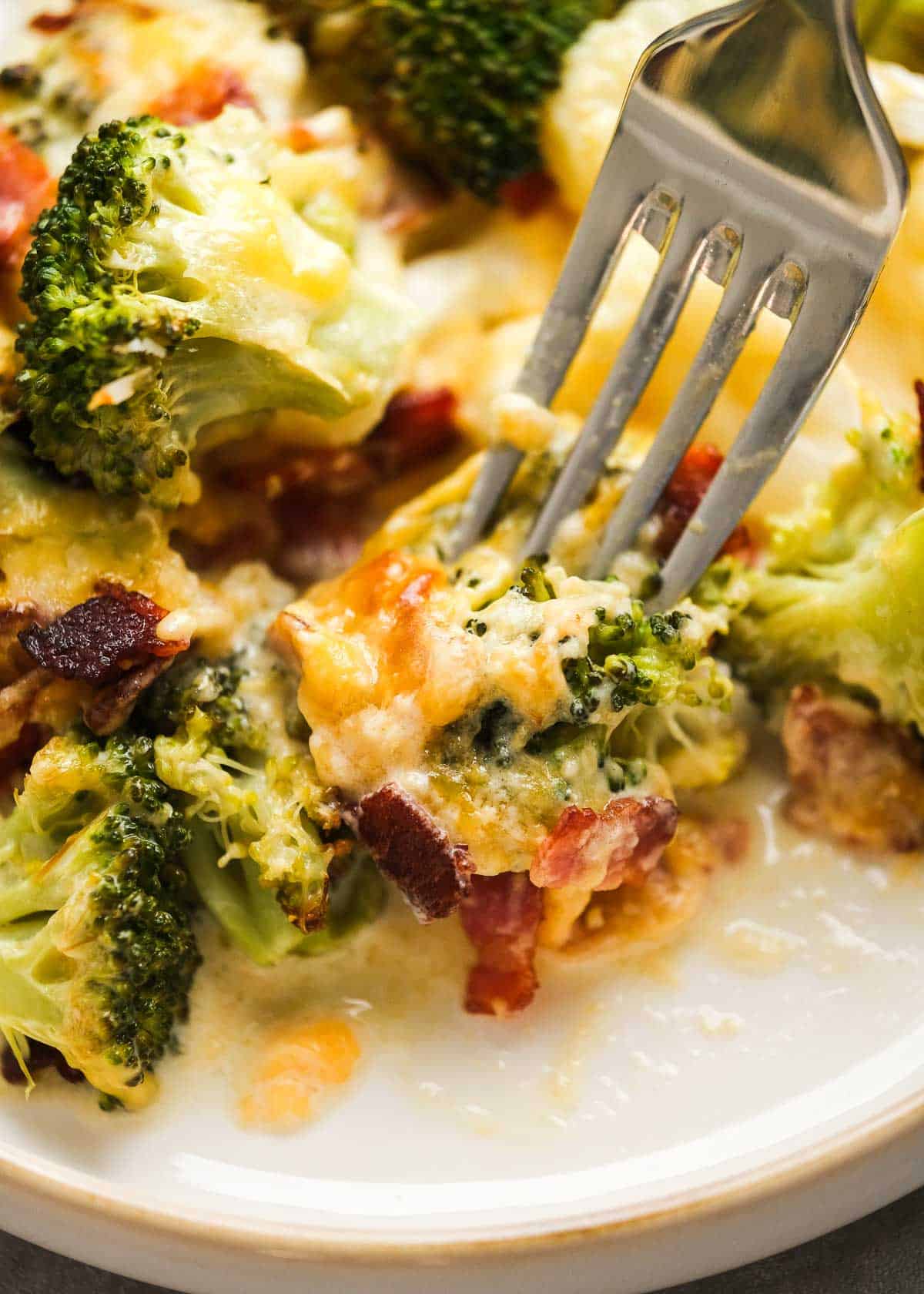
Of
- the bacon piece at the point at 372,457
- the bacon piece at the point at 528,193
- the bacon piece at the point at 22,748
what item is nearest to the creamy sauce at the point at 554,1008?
the bacon piece at the point at 22,748

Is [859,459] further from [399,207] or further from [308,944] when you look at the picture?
[308,944]

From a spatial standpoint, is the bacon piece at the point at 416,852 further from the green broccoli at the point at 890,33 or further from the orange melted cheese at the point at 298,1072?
the green broccoli at the point at 890,33

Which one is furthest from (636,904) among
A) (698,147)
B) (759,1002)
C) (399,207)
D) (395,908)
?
(399,207)

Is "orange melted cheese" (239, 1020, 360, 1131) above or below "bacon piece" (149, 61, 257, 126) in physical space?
below

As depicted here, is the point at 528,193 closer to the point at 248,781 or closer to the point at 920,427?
the point at 920,427

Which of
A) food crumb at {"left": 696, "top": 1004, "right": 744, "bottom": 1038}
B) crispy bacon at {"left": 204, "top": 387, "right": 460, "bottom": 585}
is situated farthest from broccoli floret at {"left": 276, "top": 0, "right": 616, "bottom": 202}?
food crumb at {"left": 696, "top": 1004, "right": 744, "bottom": 1038}

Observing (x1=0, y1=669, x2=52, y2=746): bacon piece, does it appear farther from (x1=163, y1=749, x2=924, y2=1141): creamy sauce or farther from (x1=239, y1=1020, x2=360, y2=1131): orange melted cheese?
(x1=239, y1=1020, x2=360, y2=1131): orange melted cheese
